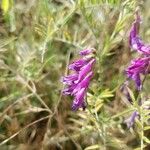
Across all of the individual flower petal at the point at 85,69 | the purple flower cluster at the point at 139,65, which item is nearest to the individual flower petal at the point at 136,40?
the purple flower cluster at the point at 139,65

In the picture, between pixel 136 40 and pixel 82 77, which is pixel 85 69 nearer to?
pixel 82 77

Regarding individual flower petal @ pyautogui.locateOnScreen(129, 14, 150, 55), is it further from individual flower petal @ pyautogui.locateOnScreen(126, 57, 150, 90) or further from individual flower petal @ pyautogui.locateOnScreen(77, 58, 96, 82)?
individual flower petal @ pyautogui.locateOnScreen(77, 58, 96, 82)

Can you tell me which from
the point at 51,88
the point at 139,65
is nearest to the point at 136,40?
the point at 139,65

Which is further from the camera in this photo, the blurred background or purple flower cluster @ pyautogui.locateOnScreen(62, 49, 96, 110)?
the blurred background

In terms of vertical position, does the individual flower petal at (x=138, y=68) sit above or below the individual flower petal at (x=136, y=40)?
below

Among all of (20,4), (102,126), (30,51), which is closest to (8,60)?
(30,51)

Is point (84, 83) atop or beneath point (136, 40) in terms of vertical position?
beneath

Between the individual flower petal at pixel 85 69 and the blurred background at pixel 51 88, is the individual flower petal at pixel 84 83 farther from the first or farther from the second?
the blurred background at pixel 51 88

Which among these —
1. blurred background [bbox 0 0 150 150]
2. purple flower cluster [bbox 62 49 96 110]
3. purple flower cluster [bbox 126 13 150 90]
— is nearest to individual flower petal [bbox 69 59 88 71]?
purple flower cluster [bbox 62 49 96 110]

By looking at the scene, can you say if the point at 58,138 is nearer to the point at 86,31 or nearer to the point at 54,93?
the point at 54,93

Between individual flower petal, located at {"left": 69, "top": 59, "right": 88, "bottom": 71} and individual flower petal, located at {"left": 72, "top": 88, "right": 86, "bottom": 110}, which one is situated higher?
individual flower petal, located at {"left": 69, "top": 59, "right": 88, "bottom": 71}

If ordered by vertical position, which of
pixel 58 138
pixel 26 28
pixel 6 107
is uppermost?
pixel 26 28
